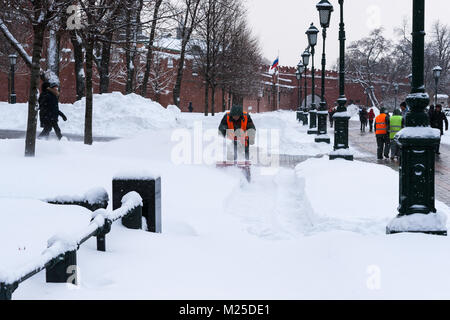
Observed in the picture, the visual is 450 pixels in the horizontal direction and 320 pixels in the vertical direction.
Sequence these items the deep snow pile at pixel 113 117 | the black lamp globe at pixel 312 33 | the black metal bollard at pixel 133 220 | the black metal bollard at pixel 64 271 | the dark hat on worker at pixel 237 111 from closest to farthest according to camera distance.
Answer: the black metal bollard at pixel 64 271
the black metal bollard at pixel 133 220
the dark hat on worker at pixel 237 111
the deep snow pile at pixel 113 117
the black lamp globe at pixel 312 33

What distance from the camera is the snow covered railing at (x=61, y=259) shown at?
9.28 ft

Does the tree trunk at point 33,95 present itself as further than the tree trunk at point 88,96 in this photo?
No

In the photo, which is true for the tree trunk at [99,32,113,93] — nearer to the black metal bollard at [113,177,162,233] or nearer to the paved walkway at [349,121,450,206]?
the paved walkway at [349,121,450,206]

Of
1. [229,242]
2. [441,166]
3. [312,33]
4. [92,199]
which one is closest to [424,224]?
[229,242]

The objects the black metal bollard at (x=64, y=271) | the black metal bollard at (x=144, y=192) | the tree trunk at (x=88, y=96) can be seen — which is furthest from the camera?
the tree trunk at (x=88, y=96)

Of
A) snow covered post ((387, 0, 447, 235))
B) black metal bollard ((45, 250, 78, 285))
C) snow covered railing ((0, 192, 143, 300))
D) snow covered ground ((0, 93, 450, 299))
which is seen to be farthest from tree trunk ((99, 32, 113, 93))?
black metal bollard ((45, 250, 78, 285))

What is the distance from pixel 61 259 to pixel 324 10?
609 inches

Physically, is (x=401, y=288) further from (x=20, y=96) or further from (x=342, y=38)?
(x=20, y=96)

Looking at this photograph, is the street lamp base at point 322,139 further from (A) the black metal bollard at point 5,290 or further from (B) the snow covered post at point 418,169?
(A) the black metal bollard at point 5,290

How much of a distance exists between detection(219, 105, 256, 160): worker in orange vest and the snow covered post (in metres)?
5.94

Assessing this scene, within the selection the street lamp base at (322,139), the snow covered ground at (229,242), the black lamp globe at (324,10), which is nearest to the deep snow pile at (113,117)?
the street lamp base at (322,139)

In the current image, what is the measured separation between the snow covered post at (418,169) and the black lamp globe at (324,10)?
11864mm

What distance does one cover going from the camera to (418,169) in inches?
223

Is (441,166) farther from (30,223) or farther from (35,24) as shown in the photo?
(30,223)
